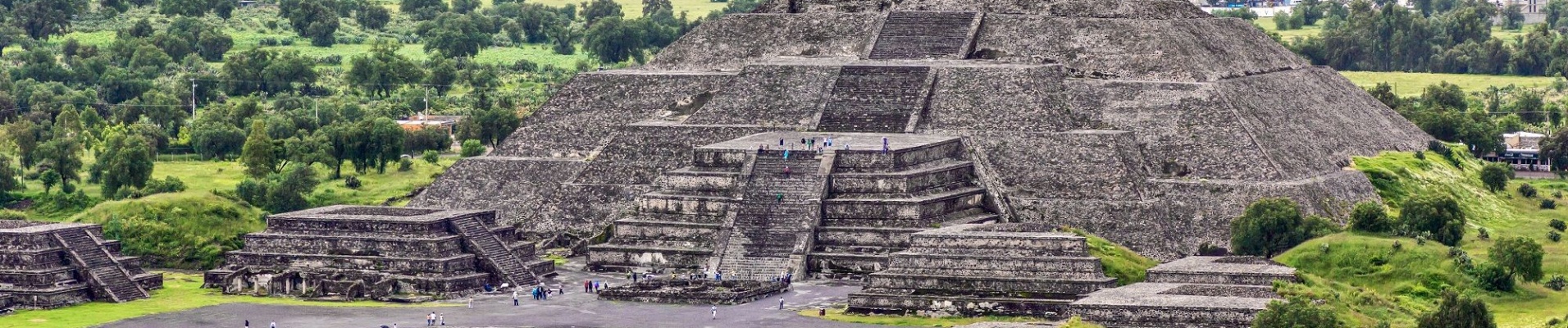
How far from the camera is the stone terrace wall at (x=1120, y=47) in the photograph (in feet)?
267

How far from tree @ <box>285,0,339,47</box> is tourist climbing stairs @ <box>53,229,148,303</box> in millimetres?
68073

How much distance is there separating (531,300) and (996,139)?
48.1 ft

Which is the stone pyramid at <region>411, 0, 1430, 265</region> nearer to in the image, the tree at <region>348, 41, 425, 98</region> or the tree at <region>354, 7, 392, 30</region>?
the tree at <region>348, 41, 425, 98</region>

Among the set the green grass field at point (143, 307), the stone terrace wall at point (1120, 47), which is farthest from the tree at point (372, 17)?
the green grass field at point (143, 307)

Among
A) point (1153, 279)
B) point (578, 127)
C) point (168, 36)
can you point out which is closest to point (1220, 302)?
point (1153, 279)

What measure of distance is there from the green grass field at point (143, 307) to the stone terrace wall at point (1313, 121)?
22.9 metres

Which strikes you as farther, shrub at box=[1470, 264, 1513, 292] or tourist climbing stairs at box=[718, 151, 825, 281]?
tourist climbing stairs at box=[718, 151, 825, 281]

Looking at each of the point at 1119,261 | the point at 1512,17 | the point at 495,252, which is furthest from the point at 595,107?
the point at 1512,17

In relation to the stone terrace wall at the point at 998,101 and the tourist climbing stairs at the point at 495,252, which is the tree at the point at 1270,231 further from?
the tourist climbing stairs at the point at 495,252

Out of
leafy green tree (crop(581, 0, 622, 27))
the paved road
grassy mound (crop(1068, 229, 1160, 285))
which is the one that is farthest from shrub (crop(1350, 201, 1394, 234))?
leafy green tree (crop(581, 0, 622, 27))

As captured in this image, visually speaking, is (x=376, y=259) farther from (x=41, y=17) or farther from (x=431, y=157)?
(x=41, y=17)

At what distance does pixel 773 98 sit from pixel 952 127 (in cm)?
549

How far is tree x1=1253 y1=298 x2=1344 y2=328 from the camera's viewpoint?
55.4 meters

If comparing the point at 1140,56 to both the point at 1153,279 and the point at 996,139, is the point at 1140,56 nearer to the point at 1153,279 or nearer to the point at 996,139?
the point at 996,139
